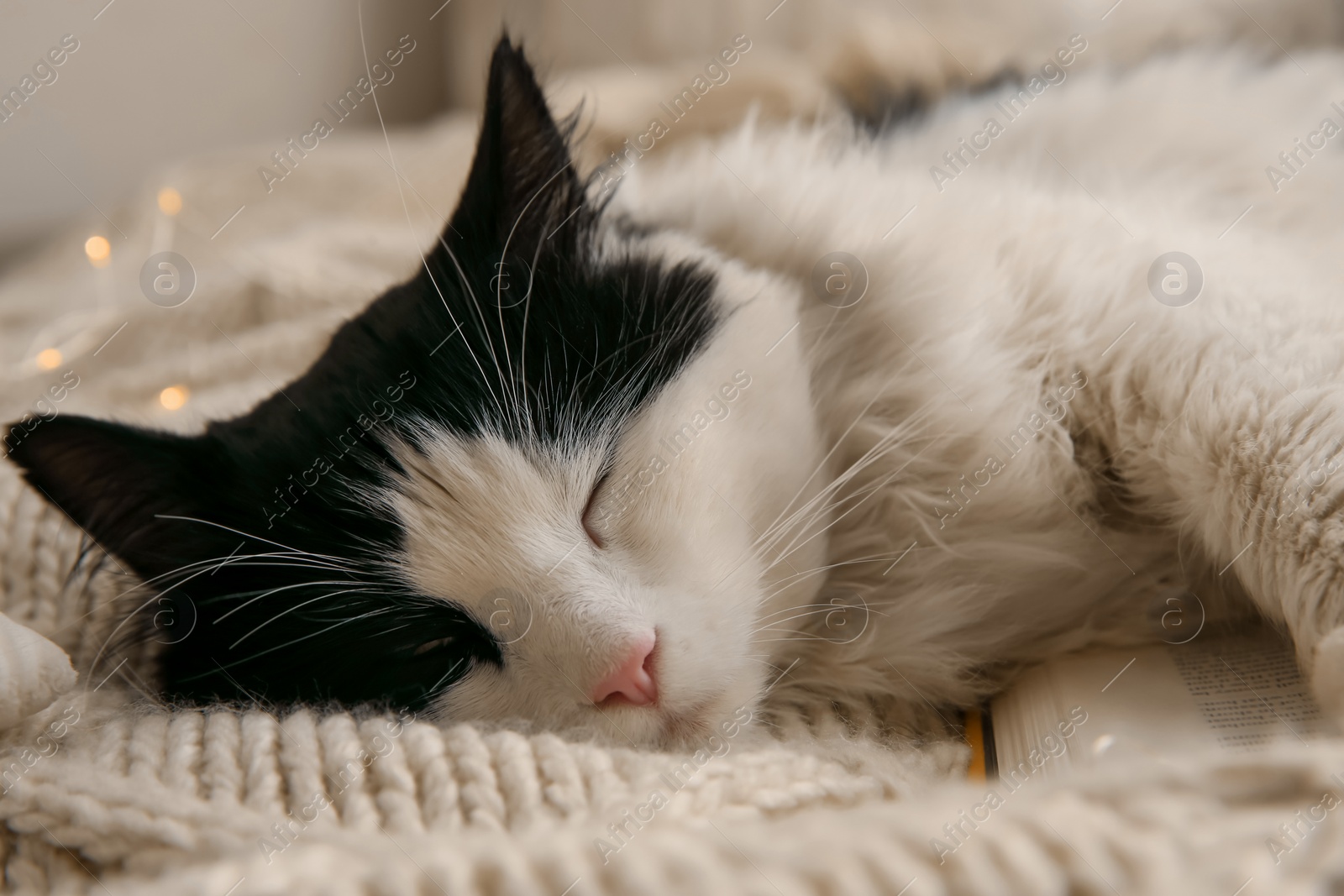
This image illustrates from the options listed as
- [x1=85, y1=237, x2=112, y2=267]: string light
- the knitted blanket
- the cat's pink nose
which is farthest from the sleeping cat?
[x1=85, y1=237, x2=112, y2=267]: string light

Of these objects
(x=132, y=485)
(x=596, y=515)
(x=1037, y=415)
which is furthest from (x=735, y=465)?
(x=132, y=485)

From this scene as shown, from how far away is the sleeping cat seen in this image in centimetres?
95

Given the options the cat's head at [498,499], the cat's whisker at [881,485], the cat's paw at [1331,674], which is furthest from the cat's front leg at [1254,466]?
the cat's head at [498,499]

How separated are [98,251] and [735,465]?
1992mm

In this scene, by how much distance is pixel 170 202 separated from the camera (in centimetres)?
237

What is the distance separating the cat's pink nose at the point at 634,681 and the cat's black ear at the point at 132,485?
19.5 inches

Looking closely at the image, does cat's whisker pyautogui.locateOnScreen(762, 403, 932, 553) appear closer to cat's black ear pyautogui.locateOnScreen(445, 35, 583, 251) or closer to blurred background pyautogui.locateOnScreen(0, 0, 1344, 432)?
cat's black ear pyautogui.locateOnScreen(445, 35, 583, 251)

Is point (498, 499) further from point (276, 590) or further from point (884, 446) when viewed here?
point (884, 446)

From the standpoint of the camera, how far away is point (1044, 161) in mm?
1718

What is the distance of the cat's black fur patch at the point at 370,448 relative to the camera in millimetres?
998

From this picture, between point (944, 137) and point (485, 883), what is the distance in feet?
5.29

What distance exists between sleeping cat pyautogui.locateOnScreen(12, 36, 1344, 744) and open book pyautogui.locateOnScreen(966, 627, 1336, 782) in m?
0.05

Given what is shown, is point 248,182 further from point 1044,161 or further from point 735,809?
point 735,809

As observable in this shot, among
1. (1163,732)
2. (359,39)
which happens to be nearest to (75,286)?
(359,39)
